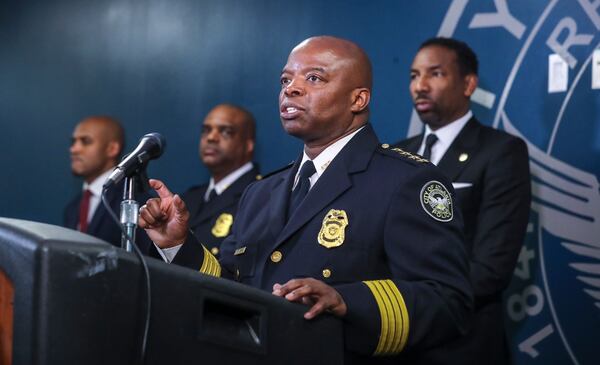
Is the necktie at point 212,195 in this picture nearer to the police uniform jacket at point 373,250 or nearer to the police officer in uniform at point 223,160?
the police officer in uniform at point 223,160

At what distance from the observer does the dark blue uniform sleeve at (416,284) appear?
2189 millimetres

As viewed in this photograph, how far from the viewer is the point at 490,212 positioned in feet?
12.4

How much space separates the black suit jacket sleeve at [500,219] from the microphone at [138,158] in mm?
1774

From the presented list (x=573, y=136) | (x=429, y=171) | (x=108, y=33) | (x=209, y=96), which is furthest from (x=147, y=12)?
(x=429, y=171)

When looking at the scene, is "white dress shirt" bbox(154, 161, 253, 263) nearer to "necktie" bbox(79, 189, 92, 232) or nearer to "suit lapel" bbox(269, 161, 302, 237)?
"necktie" bbox(79, 189, 92, 232)

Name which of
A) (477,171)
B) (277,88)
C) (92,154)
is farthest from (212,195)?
(477,171)

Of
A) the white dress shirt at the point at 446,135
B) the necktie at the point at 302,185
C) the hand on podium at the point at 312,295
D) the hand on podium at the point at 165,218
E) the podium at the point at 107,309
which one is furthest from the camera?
the white dress shirt at the point at 446,135

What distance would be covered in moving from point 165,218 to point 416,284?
65 centimetres

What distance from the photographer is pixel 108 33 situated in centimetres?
620

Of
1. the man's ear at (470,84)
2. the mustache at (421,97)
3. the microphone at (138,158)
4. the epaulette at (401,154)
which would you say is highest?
the man's ear at (470,84)

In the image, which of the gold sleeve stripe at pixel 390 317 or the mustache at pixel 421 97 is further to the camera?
the mustache at pixel 421 97

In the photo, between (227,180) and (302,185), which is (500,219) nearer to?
(302,185)

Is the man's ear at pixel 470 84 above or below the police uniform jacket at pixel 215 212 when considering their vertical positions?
above

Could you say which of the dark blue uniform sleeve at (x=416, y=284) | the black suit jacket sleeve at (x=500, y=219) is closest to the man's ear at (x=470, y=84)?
the black suit jacket sleeve at (x=500, y=219)
